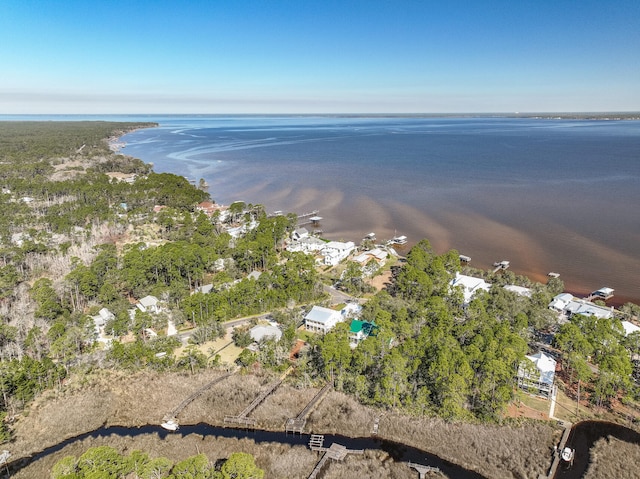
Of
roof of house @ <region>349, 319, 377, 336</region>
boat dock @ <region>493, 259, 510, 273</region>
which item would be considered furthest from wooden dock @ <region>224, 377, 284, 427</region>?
boat dock @ <region>493, 259, 510, 273</region>

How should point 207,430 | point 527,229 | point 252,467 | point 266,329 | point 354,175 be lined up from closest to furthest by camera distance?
point 252,467, point 207,430, point 266,329, point 527,229, point 354,175

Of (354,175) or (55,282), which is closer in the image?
(55,282)

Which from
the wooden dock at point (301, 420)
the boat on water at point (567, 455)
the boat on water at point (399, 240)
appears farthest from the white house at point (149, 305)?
the boat on water at point (399, 240)

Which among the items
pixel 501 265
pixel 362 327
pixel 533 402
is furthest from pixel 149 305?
pixel 501 265

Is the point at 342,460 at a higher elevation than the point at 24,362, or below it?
below

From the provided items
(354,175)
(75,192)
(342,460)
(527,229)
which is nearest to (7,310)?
(342,460)

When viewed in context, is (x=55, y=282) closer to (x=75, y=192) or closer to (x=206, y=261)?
(x=206, y=261)

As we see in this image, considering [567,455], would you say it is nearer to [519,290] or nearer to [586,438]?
[586,438]

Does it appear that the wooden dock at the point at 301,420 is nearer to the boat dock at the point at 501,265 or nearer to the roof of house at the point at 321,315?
the roof of house at the point at 321,315
